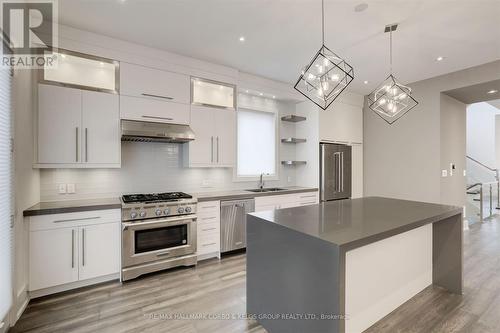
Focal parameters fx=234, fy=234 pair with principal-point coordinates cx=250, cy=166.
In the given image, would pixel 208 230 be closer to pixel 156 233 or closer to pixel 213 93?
pixel 156 233

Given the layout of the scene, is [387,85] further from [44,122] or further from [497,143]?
[497,143]

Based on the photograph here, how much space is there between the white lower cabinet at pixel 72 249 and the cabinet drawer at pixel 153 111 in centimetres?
124

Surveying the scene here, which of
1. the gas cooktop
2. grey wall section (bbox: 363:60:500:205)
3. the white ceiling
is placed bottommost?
the gas cooktop

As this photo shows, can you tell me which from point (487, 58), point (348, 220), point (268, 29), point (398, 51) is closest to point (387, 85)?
point (398, 51)

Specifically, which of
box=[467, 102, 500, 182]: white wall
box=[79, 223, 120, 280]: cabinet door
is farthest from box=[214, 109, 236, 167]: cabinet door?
box=[467, 102, 500, 182]: white wall

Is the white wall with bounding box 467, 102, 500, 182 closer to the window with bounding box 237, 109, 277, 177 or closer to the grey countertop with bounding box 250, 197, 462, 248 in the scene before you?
the window with bounding box 237, 109, 277, 177

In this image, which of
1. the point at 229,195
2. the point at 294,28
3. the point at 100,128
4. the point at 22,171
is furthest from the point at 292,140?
the point at 22,171

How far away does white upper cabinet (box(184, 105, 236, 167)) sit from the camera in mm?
3512

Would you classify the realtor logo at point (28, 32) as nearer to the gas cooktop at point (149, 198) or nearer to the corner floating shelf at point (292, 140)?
the gas cooktop at point (149, 198)

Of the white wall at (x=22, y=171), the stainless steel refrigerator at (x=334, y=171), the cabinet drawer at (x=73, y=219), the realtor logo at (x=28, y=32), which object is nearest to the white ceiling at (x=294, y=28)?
the realtor logo at (x=28, y=32)

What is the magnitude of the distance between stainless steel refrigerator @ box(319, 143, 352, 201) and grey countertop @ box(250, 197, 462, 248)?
6.64ft

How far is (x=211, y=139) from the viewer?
366 centimetres

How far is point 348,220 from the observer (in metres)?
1.86

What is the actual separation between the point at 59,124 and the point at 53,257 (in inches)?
56.1
